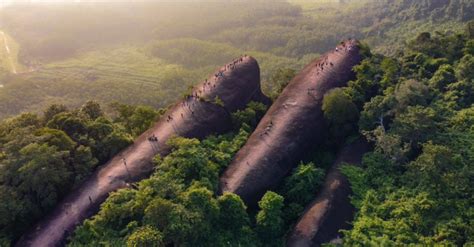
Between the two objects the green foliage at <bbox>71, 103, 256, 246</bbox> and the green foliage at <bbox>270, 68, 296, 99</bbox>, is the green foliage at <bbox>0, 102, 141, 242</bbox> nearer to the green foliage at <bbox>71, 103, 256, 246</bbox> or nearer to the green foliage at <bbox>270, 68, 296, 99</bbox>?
the green foliage at <bbox>71, 103, 256, 246</bbox>

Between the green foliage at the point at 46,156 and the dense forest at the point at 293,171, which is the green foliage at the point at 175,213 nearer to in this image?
the dense forest at the point at 293,171

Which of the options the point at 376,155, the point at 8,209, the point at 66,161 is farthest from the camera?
the point at 376,155

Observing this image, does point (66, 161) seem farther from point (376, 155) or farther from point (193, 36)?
point (193, 36)

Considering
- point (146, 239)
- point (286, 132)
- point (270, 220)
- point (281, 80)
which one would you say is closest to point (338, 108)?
point (286, 132)

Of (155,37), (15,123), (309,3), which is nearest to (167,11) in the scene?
(155,37)

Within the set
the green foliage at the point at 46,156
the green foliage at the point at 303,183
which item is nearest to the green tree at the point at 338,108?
the green foliage at the point at 303,183

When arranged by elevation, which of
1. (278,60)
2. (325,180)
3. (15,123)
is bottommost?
(278,60)

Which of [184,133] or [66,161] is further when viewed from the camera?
[184,133]
